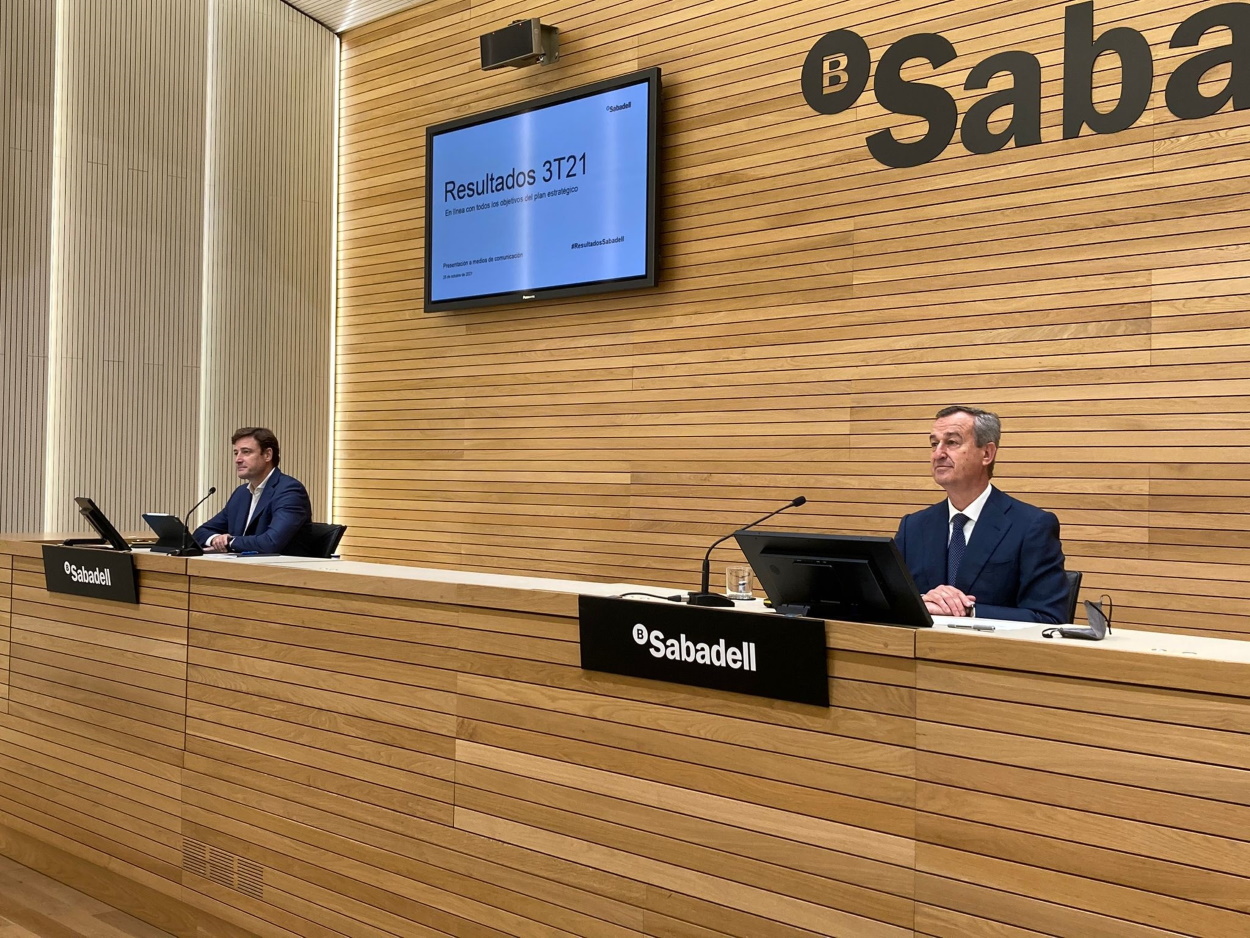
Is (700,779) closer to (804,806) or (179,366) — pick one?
(804,806)

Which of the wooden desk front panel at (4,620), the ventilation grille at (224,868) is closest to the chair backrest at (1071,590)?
the ventilation grille at (224,868)

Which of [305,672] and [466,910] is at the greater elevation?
[305,672]

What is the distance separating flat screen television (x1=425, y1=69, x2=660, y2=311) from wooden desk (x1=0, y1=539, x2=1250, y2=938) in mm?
3033

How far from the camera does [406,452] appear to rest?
745 centimetres

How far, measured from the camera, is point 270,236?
299 inches

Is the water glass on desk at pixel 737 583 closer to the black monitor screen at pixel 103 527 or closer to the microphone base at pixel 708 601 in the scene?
the microphone base at pixel 708 601

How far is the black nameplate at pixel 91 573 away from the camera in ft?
13.8

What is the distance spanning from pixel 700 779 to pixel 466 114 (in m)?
5.44

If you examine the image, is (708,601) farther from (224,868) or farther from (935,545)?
(224,868)

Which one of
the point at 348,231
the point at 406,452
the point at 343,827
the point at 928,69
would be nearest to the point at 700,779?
the point at 343,827

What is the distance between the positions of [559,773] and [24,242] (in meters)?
5.05

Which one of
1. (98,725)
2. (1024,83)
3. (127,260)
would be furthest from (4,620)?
(1024,83)

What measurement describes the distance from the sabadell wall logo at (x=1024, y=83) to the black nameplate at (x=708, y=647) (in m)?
3.15

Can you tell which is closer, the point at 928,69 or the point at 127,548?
the point at 127,548
